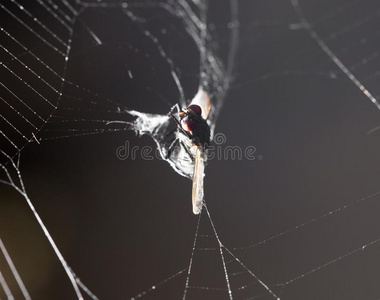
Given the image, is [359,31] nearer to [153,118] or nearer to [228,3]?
[228,3]

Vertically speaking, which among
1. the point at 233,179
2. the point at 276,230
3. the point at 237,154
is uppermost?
the point at 237,154

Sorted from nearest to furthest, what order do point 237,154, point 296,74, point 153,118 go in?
point 153,118 < point 237,154 < point 296,74

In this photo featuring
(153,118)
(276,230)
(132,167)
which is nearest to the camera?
(153,118)

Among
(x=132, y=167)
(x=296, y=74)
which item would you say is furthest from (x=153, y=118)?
(x=296, y=74)

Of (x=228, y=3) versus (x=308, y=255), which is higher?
(x=228, y=3)

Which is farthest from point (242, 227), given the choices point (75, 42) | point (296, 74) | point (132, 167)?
point (75, 42)

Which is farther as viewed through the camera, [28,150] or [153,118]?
[28,150]
